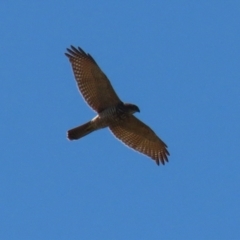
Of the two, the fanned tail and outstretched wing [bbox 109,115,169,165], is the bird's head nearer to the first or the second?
outstretched wing [bbox 109,115,169,165]

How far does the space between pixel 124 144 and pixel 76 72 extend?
2516 millimetres

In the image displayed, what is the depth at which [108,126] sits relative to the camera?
25.0m

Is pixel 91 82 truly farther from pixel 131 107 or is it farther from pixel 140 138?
pixel 140 138

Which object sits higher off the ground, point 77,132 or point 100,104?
point 100,104

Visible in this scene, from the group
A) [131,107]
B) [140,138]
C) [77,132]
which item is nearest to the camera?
[77,132]

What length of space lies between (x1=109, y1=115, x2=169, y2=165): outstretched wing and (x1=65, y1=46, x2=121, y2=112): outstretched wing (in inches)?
31.1

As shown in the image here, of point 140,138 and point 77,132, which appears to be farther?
point 140,138

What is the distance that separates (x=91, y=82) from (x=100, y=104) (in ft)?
2.25

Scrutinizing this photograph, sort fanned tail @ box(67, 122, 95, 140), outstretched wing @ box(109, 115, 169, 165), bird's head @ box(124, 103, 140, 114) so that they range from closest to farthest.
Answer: fanned tail @ box(67, 122, 95, 140)
bird's head @ box(124, 103, 140, 114)
outstretched wing @ box(109, 115, 169, 165)

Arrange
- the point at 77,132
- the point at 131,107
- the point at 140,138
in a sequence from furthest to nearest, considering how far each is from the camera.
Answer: the point at 140,138 < the point at 131,107 < the point at 77,132

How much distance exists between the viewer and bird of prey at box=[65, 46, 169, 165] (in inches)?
945

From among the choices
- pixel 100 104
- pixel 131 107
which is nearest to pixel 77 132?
pixel 100 104

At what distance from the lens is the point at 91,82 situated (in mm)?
24172

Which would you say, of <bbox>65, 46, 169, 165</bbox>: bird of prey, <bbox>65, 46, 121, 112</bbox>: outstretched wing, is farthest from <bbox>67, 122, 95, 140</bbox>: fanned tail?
<bbox>65, 46, 121, 112</bbox>: outstretched wing
